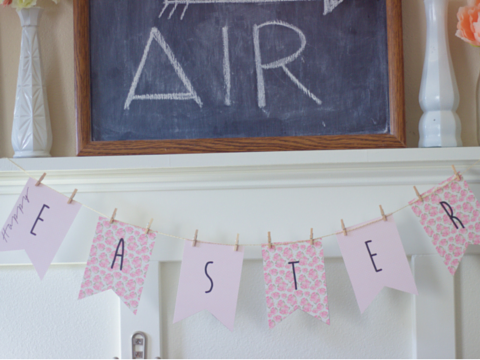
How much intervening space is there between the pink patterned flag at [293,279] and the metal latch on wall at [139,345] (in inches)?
11.6

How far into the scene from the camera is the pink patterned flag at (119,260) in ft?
2.54

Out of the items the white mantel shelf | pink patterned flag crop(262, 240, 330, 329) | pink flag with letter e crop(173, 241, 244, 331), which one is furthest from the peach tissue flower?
pink flag with letter e crop(173, 241, 244, 331)

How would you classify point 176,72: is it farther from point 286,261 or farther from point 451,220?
point 451,220

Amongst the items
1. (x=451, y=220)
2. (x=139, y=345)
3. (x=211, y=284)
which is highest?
(x=451, y=220)

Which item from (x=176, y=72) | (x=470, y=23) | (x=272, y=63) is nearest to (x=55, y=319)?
(x=176, y=72)

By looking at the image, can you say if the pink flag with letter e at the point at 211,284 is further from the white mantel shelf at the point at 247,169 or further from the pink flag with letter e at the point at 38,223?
the pink flag with letter e at the point at 38,223

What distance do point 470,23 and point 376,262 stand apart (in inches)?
19.8

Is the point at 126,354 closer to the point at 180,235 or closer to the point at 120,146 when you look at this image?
the point at 180,235

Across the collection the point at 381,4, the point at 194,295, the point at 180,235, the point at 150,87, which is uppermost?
the point at 381,4

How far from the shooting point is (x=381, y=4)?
2.66 feet

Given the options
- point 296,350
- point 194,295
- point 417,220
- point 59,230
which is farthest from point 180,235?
point 417,220

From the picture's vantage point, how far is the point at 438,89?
0.77m

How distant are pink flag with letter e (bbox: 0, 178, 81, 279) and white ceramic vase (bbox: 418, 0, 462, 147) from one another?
742mm

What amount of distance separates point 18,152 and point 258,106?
0.52 meters
